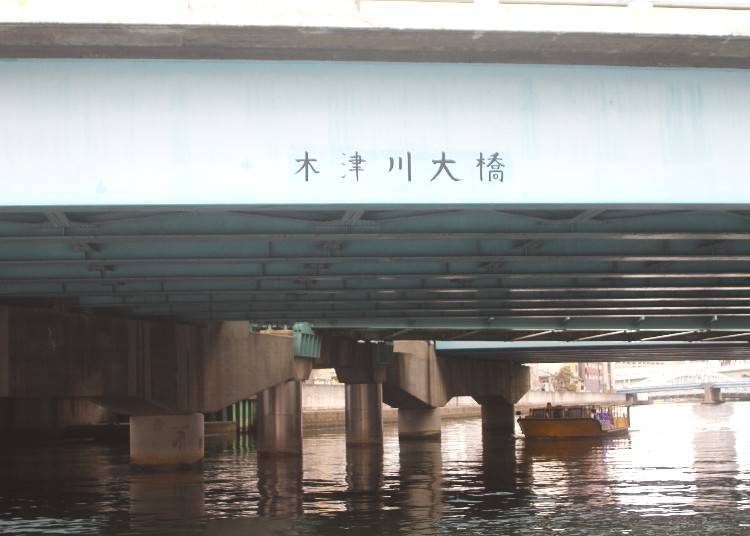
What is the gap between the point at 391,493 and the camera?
3372 cm

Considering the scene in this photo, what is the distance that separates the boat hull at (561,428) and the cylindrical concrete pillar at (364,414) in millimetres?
13032

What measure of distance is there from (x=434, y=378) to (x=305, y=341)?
22537 millimetres

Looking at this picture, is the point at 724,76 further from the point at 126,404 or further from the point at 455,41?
the point at 126,404

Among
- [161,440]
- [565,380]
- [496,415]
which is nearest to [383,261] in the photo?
[161,440]

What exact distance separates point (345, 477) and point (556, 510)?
45.6ft

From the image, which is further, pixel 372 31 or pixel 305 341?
pixel 305 341

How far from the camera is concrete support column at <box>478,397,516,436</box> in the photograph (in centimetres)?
8594

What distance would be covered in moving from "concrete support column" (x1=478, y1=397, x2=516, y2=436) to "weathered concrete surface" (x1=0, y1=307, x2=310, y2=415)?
37843 mm

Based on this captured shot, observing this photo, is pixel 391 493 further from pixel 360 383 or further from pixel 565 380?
pixel 565 380

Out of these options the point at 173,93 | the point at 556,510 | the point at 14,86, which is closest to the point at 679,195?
the point at 173,93

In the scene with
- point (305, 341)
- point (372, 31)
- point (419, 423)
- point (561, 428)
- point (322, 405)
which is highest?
point (372, 31)

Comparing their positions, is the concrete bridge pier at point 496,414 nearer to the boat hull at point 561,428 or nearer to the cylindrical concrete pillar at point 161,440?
the boat hull at point 561,428

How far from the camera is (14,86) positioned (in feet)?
45.9

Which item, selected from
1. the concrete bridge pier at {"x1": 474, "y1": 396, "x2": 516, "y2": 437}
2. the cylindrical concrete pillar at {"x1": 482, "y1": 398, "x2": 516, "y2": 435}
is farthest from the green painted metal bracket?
the cylindrical concrete pillar at {"x1": 482, "y1": 398, "x2": 516, "y2": 435}
